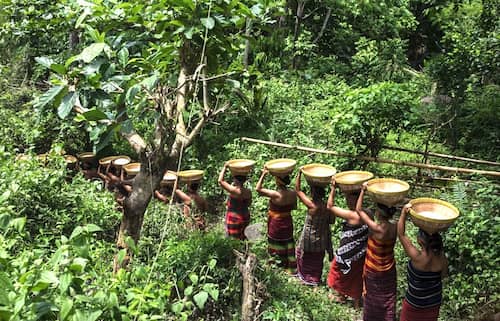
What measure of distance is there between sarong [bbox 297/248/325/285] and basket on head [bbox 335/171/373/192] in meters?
0.92

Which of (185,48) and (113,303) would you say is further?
(185,48)

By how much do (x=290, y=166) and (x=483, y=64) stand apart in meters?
4.30

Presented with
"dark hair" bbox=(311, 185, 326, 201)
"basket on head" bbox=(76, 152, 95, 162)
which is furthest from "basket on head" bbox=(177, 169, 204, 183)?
"basket on head" bbox=(76, 152, 95, 162)

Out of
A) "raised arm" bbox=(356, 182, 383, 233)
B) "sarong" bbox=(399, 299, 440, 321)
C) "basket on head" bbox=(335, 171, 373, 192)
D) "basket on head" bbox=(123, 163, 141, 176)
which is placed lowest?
"sarong" bbox=(399, 299, 440, 321)

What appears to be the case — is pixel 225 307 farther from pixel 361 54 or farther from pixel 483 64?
pixel 361 54

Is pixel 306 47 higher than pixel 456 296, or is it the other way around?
pixel 306 47

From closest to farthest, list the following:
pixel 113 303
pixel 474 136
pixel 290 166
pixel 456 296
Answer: pixel 113 303, pixel 456 296, pixel 290 166, pixel 474 136

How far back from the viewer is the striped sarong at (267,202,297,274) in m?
4.95

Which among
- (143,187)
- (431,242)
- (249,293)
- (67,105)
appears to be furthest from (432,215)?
(67,105)

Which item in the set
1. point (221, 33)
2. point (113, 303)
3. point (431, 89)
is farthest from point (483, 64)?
point (113, 303)

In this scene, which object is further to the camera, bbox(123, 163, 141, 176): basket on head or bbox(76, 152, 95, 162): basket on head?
bbox(76, 152, 95, 162): basket on head

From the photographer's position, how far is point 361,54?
10039mm

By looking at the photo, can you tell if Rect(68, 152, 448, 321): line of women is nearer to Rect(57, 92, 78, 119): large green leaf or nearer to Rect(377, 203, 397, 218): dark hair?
Rect(377, 203, 397, 218): dark hair

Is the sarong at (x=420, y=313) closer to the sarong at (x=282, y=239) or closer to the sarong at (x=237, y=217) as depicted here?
A: the sarong at (x=282, y=239)
